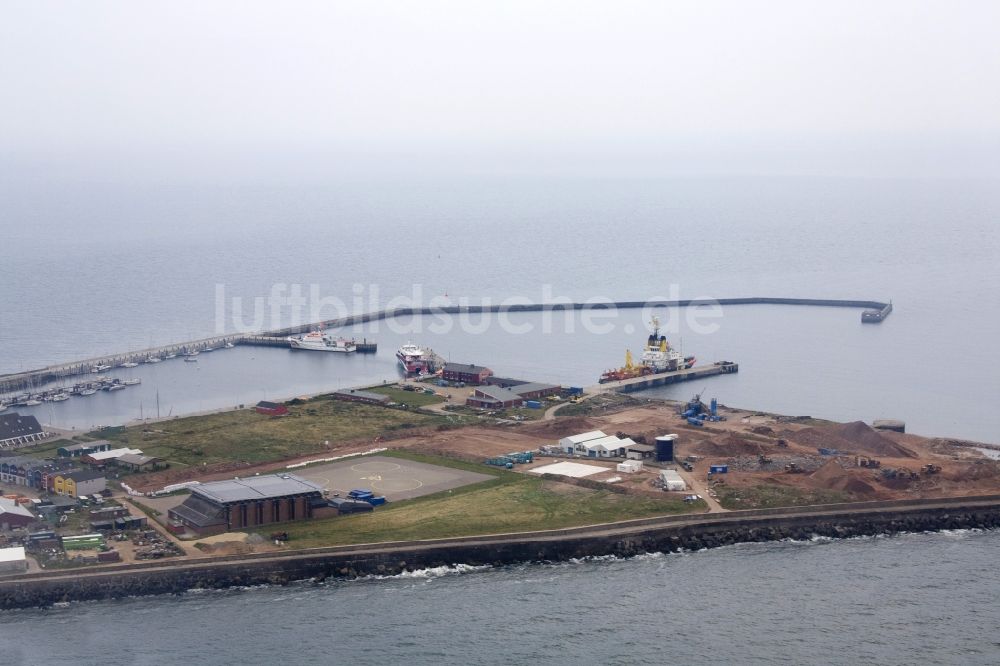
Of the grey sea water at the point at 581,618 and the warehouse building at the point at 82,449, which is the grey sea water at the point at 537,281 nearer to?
the warehouse building at the point at 82,449

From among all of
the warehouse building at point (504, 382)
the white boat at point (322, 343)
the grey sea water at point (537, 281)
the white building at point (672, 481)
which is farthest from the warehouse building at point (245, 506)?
the white boat at point (322, 343)

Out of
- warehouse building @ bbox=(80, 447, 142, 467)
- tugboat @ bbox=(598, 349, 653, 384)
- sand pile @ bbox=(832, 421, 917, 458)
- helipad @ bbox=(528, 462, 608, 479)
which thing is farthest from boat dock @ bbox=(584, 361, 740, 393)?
warehouse building @ bbox=(80, 447, 142, 467)

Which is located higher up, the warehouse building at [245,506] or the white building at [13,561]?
the warehouse building at [245,506]

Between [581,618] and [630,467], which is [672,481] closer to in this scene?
[630,467]

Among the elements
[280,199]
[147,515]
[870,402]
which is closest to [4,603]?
[147,515]

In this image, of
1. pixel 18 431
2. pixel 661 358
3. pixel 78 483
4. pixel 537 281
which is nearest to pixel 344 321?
pixel 537 281

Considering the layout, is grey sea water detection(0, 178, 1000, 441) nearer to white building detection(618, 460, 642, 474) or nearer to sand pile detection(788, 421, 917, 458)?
sand pile detection(788, 421, 917, 458)
